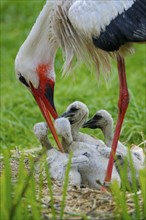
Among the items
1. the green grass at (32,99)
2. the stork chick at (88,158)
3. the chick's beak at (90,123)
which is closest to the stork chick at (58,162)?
the stork chick at (88,158)

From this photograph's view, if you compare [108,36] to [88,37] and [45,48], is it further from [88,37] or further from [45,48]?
[45,48]

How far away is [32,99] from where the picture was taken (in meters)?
11.5

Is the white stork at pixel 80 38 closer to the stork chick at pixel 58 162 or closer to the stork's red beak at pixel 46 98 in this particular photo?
the stork's red beak at pixel 46 98

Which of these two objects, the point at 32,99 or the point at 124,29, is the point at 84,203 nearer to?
the point at 124,29

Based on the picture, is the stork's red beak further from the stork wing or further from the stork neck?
the stork wing

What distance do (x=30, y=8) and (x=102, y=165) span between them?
27.3 feet

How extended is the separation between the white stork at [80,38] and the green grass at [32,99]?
1.35ft

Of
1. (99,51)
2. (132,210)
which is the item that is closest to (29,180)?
(132,210)

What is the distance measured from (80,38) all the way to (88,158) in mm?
1080

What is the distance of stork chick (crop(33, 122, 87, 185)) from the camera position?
7000 millimetres

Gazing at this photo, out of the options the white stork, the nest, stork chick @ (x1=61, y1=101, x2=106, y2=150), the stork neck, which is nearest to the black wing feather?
the white stork

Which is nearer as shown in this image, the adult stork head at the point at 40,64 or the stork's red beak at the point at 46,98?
the adult stork head at the point at 40,64

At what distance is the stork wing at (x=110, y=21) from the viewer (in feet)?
23.5

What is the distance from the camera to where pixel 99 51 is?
7.71 meters
